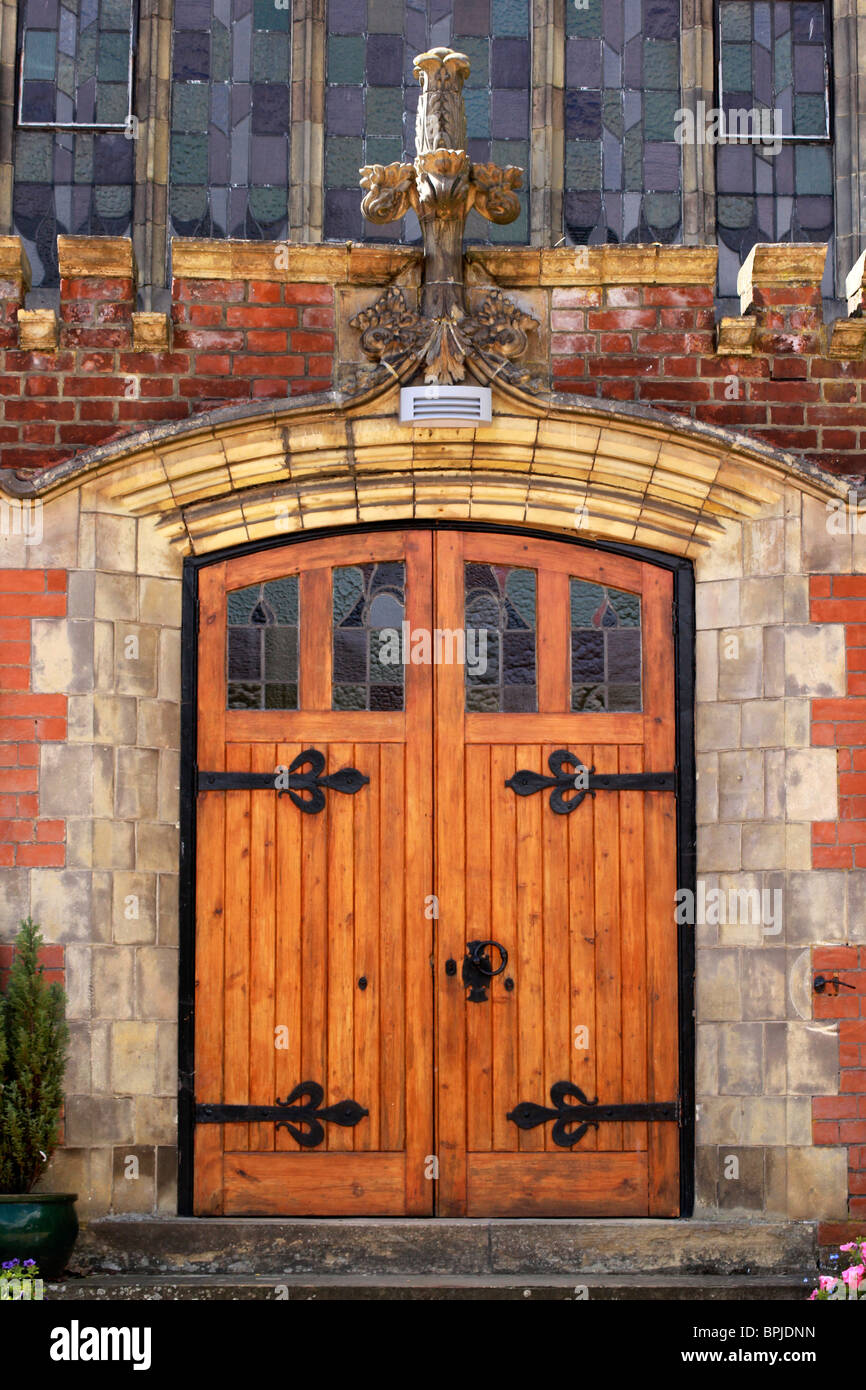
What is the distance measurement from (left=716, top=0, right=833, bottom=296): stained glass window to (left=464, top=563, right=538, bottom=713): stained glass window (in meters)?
2.34

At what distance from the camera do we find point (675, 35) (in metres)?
7.82

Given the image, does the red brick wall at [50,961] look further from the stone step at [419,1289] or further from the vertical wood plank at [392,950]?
the vertical wood plank at [392,950]

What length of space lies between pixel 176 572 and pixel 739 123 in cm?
368

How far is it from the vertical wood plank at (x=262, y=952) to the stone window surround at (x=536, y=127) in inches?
106

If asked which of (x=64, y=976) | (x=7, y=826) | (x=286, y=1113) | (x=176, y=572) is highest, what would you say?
(x=176, y=572)

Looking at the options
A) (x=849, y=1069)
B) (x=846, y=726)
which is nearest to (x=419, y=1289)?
→ (x=849, y=1069)

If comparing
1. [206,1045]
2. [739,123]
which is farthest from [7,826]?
[739,123]

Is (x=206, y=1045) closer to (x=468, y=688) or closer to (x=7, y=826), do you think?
(x=7, y=826)

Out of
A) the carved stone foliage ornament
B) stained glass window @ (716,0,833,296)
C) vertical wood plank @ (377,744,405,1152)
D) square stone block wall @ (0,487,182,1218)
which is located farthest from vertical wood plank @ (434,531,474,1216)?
stained glass window @ (716,0,833,296)

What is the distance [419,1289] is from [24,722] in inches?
97.3

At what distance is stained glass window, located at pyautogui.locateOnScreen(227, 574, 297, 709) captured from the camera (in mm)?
6270

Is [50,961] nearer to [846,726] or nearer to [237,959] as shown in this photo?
[237,959]

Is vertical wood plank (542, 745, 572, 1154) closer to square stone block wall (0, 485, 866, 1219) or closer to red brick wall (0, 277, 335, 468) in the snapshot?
square stone block wall (0, 485, 866, 1219)

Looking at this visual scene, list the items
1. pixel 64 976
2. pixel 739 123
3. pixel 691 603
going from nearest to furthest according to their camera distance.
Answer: pixel 64 976 < pixel 691 603 < pixel 739 123
